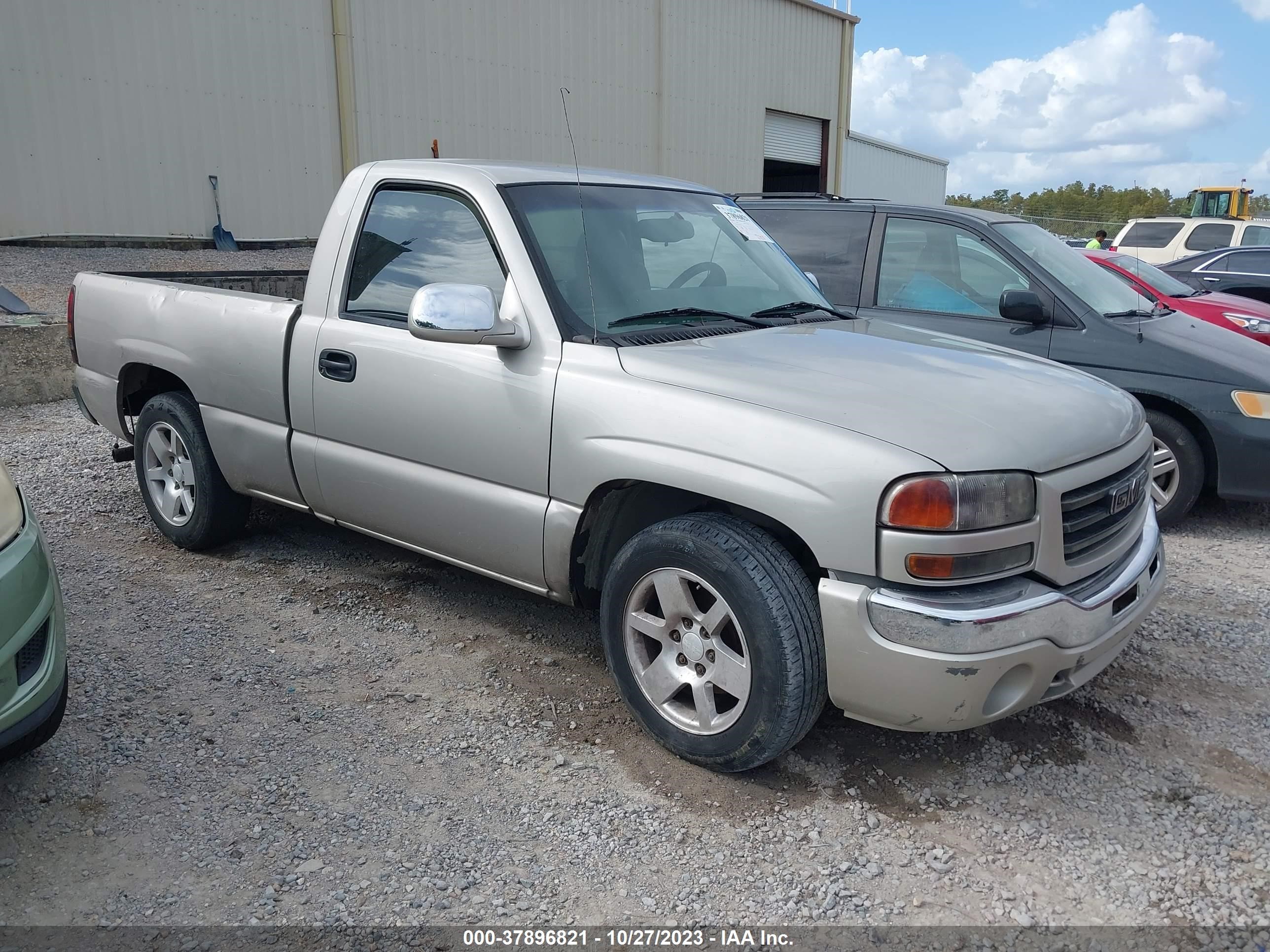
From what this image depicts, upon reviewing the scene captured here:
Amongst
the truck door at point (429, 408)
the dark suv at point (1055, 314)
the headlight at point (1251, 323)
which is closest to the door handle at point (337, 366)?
the truck door at point (429, 408)

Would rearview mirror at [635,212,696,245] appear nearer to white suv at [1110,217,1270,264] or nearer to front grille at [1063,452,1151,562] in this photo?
front grille at [1063,452,1151,562]

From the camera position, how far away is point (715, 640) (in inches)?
116

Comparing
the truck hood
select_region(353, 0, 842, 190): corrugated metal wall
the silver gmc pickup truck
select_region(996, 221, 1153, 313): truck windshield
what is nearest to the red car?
select_region(996, 221, 1153, 313): truck windshield

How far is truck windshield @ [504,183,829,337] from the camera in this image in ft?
11.3

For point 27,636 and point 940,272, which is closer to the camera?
point 27,636

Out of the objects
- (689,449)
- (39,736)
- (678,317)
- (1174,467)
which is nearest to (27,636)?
(39,736)

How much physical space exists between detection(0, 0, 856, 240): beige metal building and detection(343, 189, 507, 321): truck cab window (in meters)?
9.53

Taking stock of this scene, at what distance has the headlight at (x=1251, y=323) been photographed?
7590 millimetres

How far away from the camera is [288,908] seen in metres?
2.49

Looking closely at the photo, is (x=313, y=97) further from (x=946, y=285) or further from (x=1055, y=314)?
(x=1055, y=314)

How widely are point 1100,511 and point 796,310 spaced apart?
1.44 m

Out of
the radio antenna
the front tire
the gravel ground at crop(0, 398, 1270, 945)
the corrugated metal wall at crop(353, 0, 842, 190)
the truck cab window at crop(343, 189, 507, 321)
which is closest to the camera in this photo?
the gravel ground at crop(0, 398, 1270, 945)

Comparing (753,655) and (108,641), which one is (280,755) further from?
(753,655)

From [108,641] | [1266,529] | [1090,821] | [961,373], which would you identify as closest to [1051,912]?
[1090,821]
